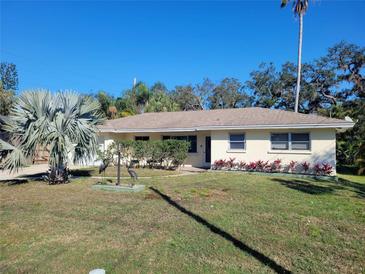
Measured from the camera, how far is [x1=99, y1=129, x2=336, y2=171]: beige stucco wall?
14391mm

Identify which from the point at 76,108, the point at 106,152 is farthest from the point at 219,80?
the point at 76,108

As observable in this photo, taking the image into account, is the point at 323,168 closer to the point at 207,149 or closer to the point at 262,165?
the point at 262,165

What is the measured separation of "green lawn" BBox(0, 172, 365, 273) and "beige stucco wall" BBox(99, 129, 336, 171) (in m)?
5.53

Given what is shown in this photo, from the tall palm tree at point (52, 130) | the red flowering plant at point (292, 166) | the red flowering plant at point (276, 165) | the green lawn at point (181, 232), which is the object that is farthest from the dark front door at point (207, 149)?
the green lawn at point (181, 232)

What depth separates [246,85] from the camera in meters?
38.1

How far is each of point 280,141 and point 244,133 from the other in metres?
2.13

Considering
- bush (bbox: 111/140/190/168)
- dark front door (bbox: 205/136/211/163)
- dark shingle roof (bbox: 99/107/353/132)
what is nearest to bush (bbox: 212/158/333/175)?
dark front door (bbox: 205/136/211/163)

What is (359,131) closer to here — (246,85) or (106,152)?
(106,152)

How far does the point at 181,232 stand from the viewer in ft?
17.8

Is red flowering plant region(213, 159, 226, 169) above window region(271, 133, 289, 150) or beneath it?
beneath

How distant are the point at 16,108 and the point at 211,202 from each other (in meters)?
8.58

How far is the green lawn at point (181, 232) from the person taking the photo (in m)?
4.10

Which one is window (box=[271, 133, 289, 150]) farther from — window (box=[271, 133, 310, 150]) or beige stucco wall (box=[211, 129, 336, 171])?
beige stucco wall (box=[211, 129, 336, 171])

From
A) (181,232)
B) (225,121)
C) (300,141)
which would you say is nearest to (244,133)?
(225,121)
